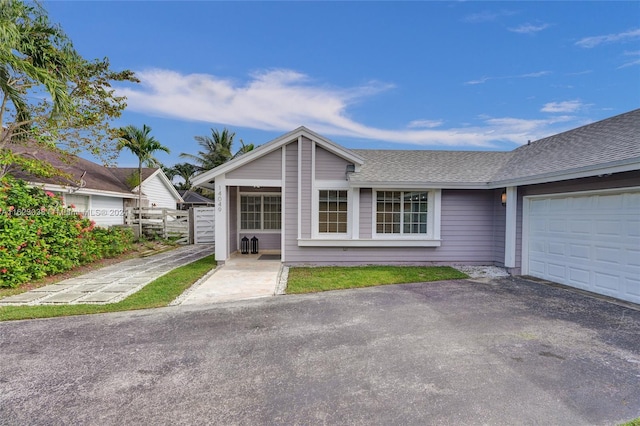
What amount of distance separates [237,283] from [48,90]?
7849 millimetres

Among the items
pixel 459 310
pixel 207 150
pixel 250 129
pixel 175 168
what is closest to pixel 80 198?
pixel 459 310

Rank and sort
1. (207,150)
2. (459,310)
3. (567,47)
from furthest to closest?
(207,150) < (567,47) < (459,310)

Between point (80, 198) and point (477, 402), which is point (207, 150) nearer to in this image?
point (80, 198)

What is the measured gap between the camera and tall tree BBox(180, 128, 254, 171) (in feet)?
94.1

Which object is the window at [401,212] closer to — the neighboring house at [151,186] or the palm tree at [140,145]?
the palm tree at [140,145]

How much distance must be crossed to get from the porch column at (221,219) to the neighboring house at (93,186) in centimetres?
465

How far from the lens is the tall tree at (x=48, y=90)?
320 inches

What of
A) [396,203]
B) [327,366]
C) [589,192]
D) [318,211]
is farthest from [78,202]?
[589,192]

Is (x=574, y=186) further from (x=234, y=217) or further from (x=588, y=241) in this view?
(x=234, y=217)

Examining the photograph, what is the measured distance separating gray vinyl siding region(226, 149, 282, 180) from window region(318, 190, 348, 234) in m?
1.62

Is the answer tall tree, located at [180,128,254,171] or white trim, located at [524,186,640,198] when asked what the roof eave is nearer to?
white trim, located at [524,186,640,198]

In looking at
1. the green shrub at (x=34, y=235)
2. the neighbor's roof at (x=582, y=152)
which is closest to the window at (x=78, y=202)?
the green shrub at (x=34, y=235)

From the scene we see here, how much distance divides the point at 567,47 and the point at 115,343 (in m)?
15.9

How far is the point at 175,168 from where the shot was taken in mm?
39344
